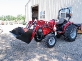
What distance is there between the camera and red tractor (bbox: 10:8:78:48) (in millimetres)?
5566

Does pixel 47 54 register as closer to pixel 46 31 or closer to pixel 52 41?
pixel 52 41

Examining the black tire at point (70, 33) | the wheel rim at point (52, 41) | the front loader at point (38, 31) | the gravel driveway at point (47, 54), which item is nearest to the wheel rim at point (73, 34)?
the black tire at point (70, 33)

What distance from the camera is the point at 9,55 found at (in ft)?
16.9

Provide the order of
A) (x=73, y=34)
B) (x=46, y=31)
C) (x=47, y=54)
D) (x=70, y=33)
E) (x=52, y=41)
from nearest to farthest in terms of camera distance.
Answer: (x=47, y=54), (x=52, y=41), (x=46, y=31), (x=70, y=33), (x=73, y=34)

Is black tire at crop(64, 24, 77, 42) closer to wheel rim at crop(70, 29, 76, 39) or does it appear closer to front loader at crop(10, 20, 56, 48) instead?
wheel rim at crop(70, 29, 76, 39)

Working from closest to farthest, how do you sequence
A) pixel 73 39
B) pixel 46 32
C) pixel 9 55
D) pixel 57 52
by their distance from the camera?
pixel 9 55
pixel 57 52
pixel 46 32
pixel 73 39

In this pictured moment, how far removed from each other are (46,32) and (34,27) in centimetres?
80

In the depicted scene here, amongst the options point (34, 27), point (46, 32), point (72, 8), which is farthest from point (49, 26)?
point (72, 8)

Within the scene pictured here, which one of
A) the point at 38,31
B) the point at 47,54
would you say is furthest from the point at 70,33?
the point at 47,54

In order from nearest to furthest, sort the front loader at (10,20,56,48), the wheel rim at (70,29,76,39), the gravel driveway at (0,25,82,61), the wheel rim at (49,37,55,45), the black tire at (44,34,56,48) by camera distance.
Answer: the gravel driveway at (0,25,82,61) → the front loader at (10,20,56,48) → the black tire at (44,34,56,48) → the wheel rim at (49,37,55,45) → the wheel rim at (70,29,76,39)

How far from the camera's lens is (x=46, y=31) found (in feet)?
20.7

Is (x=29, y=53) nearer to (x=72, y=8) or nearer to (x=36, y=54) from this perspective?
(x=36, y=54)

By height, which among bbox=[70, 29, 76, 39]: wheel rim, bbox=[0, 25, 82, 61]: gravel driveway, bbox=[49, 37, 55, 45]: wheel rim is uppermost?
bbox=[70, 29, 76, 39]: wheel rim

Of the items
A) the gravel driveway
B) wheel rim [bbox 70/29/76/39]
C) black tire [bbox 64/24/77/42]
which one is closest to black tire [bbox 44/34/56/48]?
the gravel driveway
